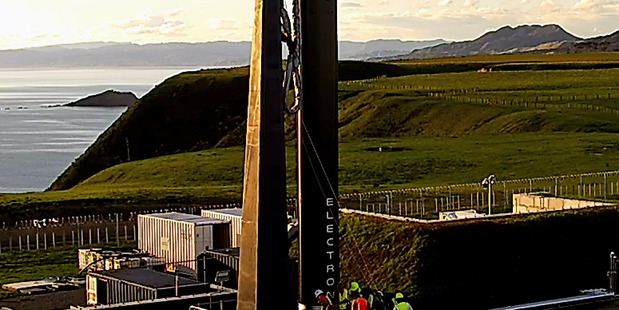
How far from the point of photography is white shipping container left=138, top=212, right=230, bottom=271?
31391 mm

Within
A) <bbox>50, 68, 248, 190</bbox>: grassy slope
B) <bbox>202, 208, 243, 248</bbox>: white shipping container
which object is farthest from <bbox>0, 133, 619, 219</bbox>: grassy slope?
<bbox>50, 68, 248, 190</bbox>: grassy slope

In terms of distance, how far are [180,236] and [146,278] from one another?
6.16 metres

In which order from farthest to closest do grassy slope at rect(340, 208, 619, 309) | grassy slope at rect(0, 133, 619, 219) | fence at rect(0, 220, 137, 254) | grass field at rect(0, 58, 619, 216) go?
grass field at rect(0, 58, 619, 216) < grassy slope at rect(0, 133, 619, 219) < fence at rect(0, 220, 137, 254) < grassy slope at rect(340, 208, 619, 309)

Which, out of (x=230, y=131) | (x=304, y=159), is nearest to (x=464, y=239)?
(x=304, y=159)

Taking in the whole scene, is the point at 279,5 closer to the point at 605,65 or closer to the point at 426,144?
the point at 426,144

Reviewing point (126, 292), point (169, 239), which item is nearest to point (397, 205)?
point (169, 239)

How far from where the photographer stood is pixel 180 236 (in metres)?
32.2

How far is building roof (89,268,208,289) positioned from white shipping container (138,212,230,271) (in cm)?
303

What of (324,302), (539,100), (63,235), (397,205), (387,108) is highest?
(539,100)

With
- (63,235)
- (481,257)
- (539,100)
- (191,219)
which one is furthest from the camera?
(539,100)

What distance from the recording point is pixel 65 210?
46031 millimetres

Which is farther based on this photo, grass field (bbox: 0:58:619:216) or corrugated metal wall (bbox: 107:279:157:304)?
grass field (bbox: 0:58:619:216)

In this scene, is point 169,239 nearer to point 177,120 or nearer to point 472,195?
point 472,195

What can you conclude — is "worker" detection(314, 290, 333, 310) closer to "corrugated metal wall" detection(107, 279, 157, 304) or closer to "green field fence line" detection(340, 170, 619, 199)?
"corrugated metal wall" detection(107, 279, 157, 304)
